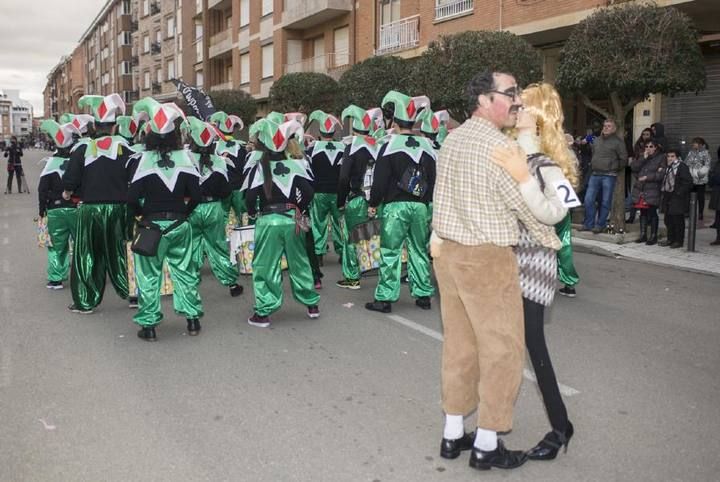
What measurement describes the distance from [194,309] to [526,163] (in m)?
3.88

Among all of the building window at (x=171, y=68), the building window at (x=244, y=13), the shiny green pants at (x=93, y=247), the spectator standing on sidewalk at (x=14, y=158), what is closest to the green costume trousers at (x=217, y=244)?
the shiny green pants at (x=93, y=247)

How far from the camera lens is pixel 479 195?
336 cm

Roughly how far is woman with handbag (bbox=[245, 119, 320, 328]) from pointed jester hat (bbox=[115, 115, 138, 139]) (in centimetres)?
200

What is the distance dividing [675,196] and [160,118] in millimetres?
8259

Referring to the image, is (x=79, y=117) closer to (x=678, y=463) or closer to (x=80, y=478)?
(x=80, y=478)

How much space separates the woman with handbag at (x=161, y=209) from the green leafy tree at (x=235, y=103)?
25.1m

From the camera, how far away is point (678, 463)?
3742mm

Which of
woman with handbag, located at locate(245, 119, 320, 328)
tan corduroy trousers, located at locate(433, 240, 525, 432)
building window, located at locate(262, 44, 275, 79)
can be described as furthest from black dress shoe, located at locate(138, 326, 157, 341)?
building window, located at locate(262, 44, 275, 79)

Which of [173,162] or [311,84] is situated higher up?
[311,84]

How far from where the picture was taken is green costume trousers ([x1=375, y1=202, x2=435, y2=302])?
23.4ft

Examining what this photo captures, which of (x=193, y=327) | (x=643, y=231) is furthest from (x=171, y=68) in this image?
(x=193, y=327)

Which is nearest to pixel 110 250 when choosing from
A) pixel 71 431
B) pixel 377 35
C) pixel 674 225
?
pixel 71 431

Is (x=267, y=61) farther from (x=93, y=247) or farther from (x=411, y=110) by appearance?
(x=411, y=110)

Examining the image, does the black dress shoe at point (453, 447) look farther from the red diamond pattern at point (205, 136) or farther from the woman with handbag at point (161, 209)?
the red diamond pattern at point (205, 136)
